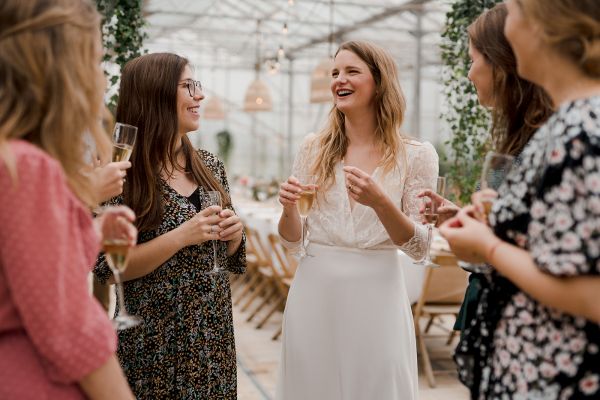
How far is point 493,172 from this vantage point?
1.50m

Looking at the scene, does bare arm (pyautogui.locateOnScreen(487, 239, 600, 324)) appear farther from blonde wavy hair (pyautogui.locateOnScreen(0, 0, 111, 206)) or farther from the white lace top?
the white lace top

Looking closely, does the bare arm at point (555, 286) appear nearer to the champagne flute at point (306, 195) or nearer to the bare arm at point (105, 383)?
the bare arm at point (105, 383)

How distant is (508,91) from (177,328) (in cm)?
127

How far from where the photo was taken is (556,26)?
123 cm

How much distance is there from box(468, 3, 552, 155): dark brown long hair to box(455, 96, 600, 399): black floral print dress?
1.56 feet

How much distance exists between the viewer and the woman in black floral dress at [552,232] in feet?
3.92

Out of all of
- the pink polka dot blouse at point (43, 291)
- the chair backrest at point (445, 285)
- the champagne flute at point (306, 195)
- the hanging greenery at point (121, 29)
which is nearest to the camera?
the pink polka dot blouse at point (43, 291)

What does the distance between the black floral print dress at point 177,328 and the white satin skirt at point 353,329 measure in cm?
35

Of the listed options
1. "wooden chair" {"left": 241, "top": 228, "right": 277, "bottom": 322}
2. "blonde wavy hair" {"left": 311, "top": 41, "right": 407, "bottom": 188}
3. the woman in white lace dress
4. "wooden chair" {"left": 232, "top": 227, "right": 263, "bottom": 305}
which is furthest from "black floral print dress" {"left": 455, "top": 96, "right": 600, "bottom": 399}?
"wooden chair" {"left": 232, "top": 227, "right": 263, "bottom": 305}

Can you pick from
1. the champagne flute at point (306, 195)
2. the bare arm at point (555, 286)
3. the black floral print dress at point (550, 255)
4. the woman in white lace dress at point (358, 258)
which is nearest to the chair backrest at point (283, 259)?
the woman in white lace dress at point (358, 258)

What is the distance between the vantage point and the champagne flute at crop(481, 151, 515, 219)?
56.1 inches

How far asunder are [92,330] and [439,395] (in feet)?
11.9

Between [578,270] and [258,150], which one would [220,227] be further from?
[258,150]

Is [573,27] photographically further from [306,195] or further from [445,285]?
[445,285]
